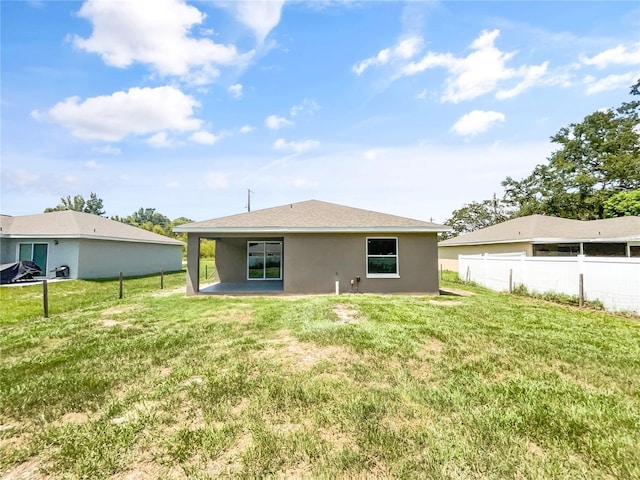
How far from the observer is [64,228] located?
17.2 metres

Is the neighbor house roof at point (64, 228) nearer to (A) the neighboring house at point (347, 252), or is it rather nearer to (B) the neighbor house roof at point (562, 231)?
(A) the neighboring house at point (347, 252)

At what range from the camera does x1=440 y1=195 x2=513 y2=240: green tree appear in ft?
133

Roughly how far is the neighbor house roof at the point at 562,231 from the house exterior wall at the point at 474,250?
0.49 meters

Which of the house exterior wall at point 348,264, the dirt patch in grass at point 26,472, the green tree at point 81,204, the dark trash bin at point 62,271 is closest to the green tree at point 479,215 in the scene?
the house exterior wall at point 348,264

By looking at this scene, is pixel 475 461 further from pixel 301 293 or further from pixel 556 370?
pixel 301 293

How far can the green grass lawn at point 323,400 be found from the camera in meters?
2.57

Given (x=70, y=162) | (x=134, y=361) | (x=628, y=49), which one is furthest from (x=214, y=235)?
(x=628, y=49)

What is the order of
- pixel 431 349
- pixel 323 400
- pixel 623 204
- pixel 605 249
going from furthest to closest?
pixel 623 204 < pixel 605 249 < pixel 431 349 < pixel 323 400

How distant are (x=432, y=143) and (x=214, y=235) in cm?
1177

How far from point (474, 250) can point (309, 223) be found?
16177 mm

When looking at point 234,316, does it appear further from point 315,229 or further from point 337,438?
point 337,438

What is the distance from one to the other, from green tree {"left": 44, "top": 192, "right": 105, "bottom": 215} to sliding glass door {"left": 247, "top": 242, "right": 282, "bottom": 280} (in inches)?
2224

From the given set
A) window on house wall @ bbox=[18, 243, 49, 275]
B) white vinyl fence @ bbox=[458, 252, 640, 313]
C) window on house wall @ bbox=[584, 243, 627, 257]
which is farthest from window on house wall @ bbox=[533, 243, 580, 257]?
window on house wall @ bbox=[18, 243, 49, 275]

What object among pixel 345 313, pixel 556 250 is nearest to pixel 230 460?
pixel 345 313
